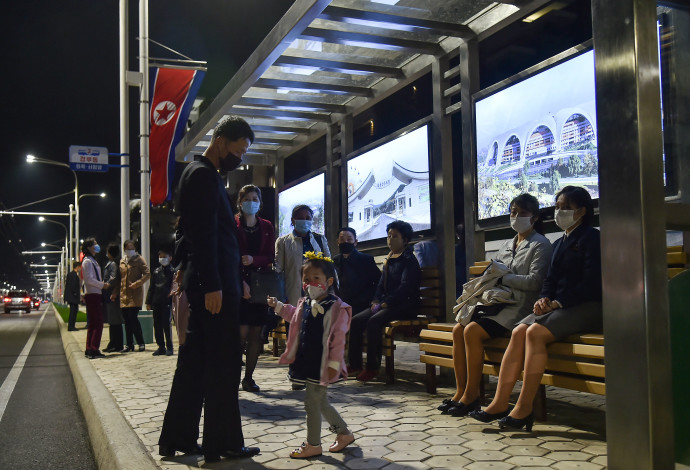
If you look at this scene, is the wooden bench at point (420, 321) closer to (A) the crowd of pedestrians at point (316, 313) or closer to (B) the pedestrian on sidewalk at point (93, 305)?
(A) the crowd of pedestrians at point (316, 313)

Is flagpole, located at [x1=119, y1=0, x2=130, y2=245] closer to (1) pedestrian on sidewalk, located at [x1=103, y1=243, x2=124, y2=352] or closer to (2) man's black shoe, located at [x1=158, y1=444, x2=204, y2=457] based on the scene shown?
(1) pedestrian on sidewalk, located at [x1=103, y1=243, x2=124, y2=352]

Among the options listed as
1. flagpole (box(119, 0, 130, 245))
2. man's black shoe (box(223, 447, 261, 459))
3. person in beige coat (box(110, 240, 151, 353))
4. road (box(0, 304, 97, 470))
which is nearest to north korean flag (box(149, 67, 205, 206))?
person in beige coat (box(110, 240, 151, 353))

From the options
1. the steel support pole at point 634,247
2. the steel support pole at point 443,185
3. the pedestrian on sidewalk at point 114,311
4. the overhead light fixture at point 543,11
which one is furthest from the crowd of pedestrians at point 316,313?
the pedestrian on sidewalk at point 114,311

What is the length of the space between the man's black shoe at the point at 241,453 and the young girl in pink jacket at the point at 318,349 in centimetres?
23

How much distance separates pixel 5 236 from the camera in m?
98.8

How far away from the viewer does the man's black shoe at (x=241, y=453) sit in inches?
162

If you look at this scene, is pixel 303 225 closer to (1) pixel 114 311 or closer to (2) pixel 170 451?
(2) pixel 170 451

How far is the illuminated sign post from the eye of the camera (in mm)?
17391

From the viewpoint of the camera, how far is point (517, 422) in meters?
4.62

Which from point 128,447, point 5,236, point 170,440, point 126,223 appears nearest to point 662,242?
point 170,440

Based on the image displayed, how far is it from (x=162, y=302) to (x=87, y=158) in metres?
7.94

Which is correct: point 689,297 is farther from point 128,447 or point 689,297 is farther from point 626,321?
point 128,447

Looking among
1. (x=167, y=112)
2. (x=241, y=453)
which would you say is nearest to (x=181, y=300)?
(x=241, y=453)

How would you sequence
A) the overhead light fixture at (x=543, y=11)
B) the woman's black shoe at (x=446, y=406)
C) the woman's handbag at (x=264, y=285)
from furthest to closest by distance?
the woman's handbag at (x=264, y=285) → the overhead light fixture at (x=543, y=11) → the woman's black shoe at (x=446, y=406)
